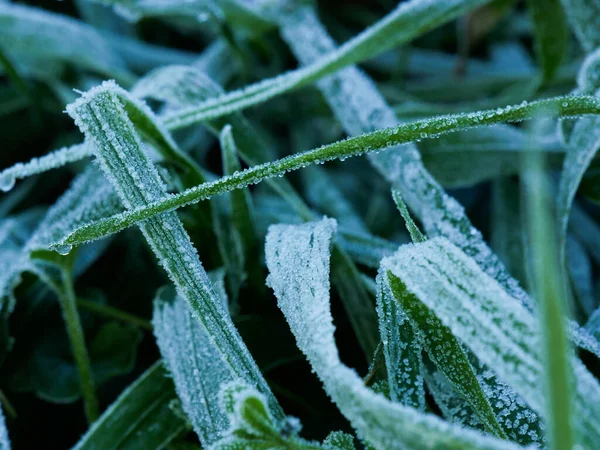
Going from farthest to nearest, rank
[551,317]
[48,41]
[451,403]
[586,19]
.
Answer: [48,41] < [586,19] < [451,403] < [551,317]

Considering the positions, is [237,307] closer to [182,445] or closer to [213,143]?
[182,445]

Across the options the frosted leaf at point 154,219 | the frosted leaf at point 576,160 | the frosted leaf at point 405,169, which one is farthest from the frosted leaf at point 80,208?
the frosted leaf at point 576,160

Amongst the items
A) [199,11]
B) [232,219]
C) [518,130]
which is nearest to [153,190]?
[232,219]

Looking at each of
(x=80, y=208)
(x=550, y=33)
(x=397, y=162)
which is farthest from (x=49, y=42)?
(x=550, y=33)

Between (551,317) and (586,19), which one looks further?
(586,19)

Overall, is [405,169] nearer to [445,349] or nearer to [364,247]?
[364,247]
